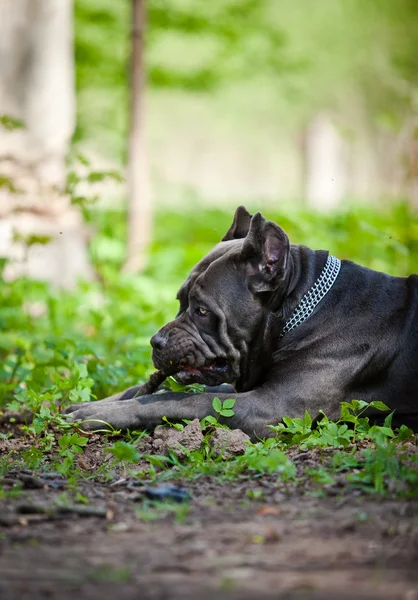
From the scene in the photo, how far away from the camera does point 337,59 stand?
2062 centimetres

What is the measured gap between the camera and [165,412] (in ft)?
14.1

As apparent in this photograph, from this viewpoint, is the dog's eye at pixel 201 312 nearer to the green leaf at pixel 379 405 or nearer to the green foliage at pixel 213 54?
the green leaf at pixel 379 405

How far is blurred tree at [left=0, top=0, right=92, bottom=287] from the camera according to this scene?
877cm

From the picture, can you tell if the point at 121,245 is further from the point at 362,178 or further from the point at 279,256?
the point at 362,178

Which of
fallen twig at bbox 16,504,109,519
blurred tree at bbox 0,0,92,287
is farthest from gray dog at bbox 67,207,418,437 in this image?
blurred tree at bbox 0,0,92,287

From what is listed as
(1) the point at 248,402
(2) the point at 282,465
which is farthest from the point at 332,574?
(1) the point at 248,402

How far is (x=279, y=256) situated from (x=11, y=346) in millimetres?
2947

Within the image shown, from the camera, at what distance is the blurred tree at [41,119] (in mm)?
8773

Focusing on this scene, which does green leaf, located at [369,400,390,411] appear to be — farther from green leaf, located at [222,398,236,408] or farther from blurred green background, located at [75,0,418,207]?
blurred green background, located at [75,0,418,207]

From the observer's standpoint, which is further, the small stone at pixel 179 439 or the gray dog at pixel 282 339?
the gray dog at pixel 282 339

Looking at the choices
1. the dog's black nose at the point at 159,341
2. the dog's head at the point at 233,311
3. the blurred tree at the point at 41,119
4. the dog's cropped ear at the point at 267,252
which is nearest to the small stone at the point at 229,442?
the dog's head at the point at 233,311

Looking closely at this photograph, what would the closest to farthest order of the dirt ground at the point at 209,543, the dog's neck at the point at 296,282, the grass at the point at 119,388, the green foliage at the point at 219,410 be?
1. the dirt ground at the point at 209,543
2. the grass at the point at 119,388
3. the green foliage at the point at 219,410
4. the dog's neck at the point at 296,282

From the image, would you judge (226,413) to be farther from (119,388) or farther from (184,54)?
(184,54)

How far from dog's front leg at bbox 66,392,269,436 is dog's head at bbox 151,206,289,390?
203 mm
